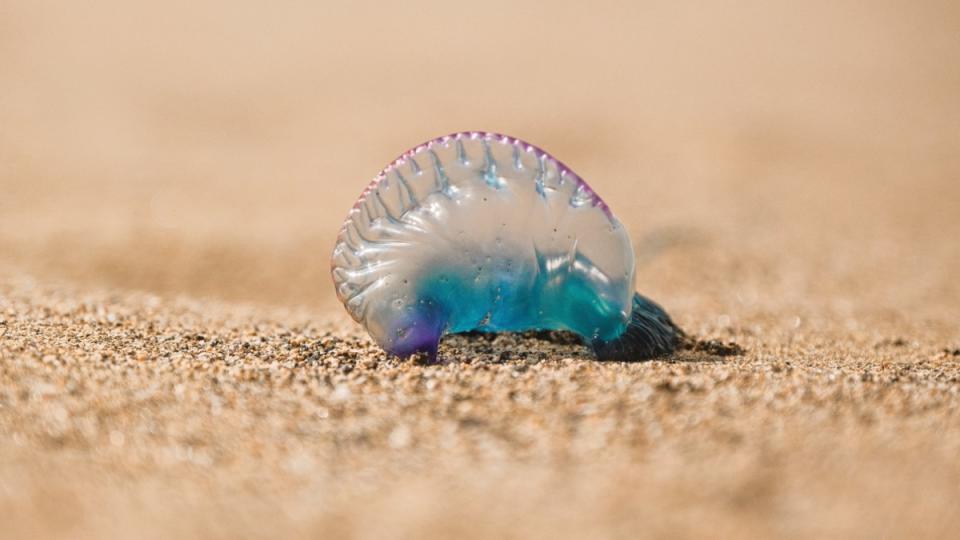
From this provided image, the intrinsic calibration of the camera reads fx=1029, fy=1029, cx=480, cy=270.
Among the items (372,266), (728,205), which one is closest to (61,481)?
(372,266)

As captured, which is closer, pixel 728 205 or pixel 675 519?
pixel 675 519

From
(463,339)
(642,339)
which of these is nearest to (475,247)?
(463,339)

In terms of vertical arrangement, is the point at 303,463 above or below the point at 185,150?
below

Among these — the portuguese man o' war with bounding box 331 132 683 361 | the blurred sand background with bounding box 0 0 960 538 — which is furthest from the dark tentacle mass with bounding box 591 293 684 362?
the blurred sand background with bounding box 0 0 960 538

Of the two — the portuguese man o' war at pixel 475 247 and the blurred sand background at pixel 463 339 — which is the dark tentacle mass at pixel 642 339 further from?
the blurred sand background at pixel 463 339

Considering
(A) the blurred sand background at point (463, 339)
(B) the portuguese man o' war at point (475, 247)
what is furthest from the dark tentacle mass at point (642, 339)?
(A) the blurred sand background at point (463, 339)

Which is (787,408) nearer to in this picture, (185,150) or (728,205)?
(728,205)

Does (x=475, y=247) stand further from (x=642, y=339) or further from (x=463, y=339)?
(x=642, y=339)
